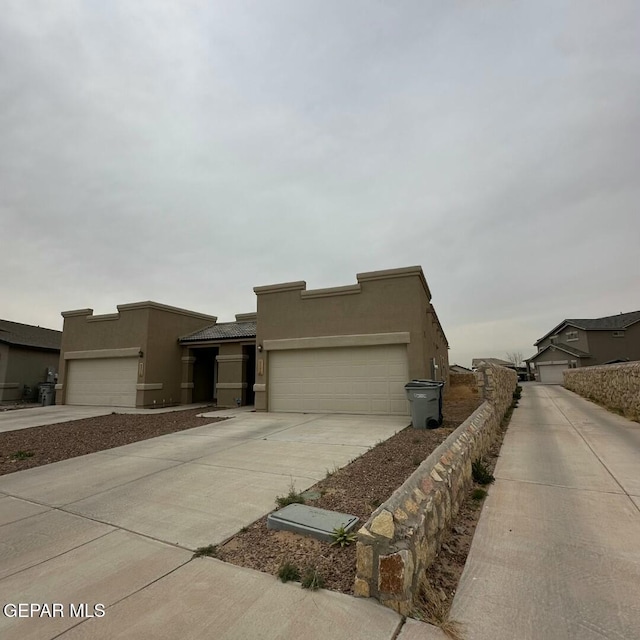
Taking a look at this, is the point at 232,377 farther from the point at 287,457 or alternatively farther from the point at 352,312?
the point at 287,457

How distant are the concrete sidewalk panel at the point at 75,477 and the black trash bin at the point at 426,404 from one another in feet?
19.7

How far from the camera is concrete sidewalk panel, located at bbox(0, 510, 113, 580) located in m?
3.47

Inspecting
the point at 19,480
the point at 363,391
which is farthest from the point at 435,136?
the point at 19,480

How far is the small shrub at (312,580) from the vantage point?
2865mm

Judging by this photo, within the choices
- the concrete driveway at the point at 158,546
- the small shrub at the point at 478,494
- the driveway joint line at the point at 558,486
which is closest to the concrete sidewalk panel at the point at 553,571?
the small shrub at the point at 478,494

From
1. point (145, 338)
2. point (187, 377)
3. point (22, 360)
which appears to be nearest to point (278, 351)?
point (187, 377)

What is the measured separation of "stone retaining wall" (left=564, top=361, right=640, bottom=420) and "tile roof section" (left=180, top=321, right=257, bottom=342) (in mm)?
13791

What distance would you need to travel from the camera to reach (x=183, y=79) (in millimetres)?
9828

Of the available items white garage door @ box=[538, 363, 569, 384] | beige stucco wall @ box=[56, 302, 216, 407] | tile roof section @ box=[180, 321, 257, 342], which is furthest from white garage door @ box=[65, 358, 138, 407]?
white garage door @ box=[538, 363, 569, 384]

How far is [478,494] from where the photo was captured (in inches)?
196

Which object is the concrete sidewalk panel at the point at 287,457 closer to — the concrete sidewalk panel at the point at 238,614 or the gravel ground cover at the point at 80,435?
the concrete sidewalk panel at the point at 238,614

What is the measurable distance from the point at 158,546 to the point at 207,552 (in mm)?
559

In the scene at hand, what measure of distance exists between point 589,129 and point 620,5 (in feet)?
11.3

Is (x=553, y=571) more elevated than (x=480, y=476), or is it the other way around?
(x=480, y=476)
